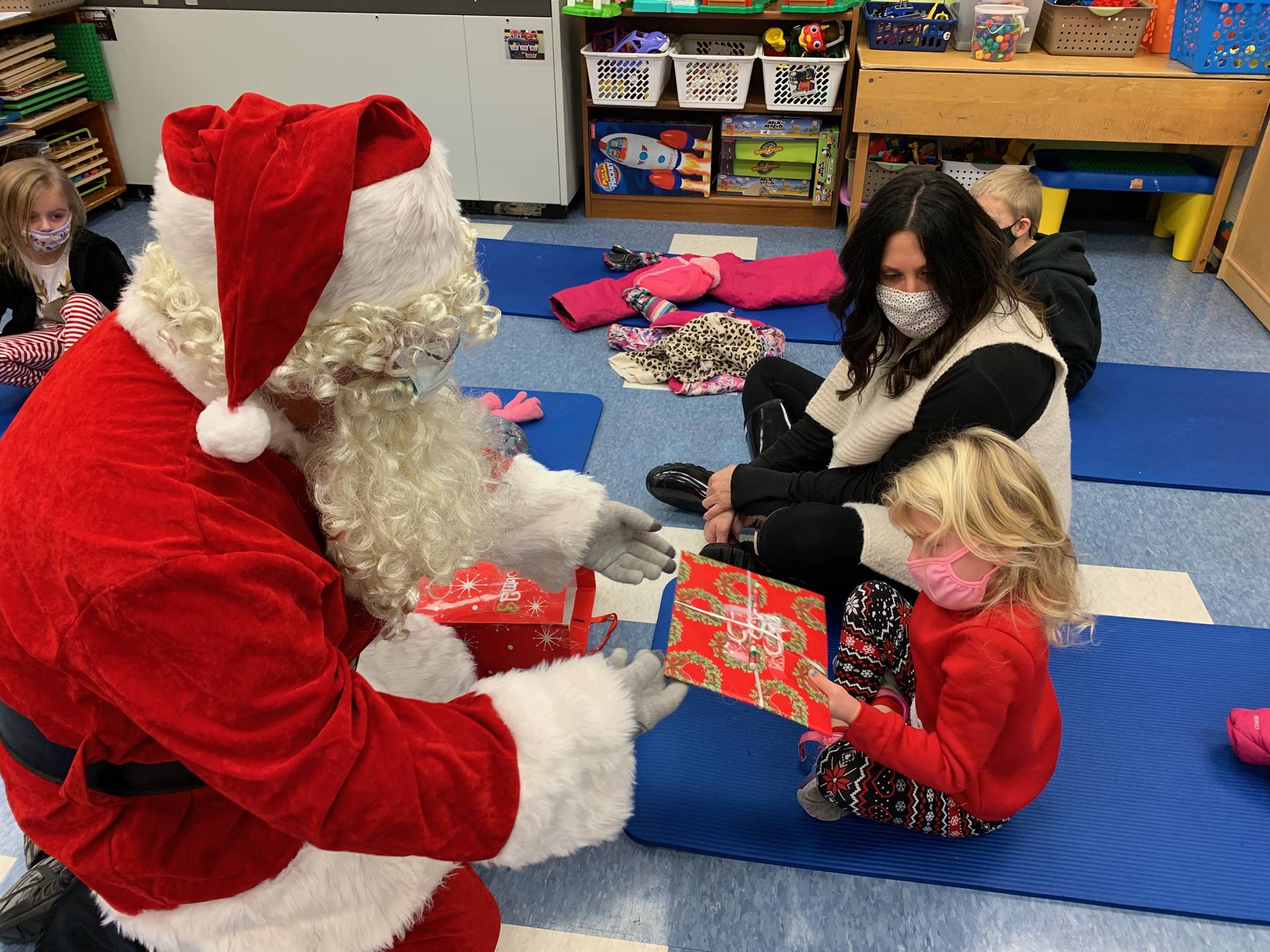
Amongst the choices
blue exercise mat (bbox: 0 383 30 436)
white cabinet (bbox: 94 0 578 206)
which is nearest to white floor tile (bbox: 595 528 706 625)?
blue exercise mat (bbox: 0 383 30 436)

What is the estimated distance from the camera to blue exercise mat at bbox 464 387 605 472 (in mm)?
2619

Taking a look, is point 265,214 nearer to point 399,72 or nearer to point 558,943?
point 558,943

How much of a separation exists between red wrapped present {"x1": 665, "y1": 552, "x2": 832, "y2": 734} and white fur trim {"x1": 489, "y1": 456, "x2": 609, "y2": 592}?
19 centimetres

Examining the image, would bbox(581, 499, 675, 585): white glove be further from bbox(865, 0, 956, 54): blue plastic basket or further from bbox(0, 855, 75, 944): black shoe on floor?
bbox(865, 0, 956, 54): blue plastic basket

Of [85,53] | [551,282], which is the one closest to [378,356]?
[551,282]

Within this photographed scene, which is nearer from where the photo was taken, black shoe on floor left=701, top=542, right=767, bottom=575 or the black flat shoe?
black shoe on floor left=701, top=542, right=767, bottom=575

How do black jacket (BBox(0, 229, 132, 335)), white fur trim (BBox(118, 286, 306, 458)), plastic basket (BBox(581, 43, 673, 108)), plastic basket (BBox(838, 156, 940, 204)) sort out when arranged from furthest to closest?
1. plastic basket (BBox(838, 156, 940, 204))
2. plastic basket (BBox(581, 43, 673, 108))
3. black jacket (BBox(0, 229, 132, 335))
4. white fur trim (BBox(118, 286, 306, 458))

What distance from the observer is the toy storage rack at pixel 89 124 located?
3965mm

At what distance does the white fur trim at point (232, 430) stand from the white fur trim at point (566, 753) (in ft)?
1.48

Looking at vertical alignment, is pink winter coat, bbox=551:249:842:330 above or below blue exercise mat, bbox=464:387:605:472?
above

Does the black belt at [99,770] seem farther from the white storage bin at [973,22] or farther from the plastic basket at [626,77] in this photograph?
the white storage bin at [973,22]

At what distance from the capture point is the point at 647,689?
1351 mm

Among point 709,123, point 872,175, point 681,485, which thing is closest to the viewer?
point 681,485

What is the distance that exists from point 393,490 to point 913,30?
3.49m
